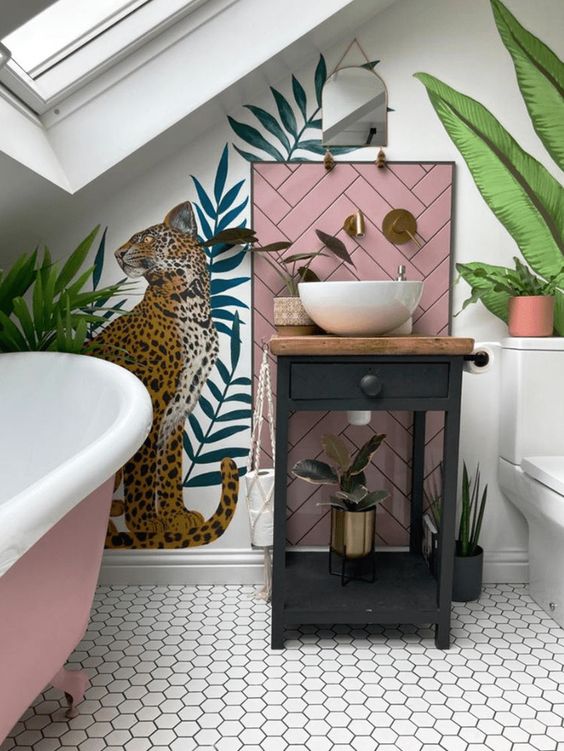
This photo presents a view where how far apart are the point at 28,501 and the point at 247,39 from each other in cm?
158

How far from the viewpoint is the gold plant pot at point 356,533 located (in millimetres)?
1878

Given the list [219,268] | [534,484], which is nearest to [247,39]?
[219,268]

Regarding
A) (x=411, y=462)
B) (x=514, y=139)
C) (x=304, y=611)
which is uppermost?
(x=514, y=139)

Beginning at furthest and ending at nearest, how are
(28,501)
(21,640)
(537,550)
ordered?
(537,550) → (21,640) → (28,501)

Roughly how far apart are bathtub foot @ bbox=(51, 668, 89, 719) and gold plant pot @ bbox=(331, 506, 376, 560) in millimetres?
797

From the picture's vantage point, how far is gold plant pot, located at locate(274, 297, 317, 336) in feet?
6.38

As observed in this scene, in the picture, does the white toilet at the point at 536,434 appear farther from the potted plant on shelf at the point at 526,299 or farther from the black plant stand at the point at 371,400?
the black plant stand at the point at 371,400

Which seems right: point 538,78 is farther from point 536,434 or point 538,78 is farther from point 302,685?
point 302,685

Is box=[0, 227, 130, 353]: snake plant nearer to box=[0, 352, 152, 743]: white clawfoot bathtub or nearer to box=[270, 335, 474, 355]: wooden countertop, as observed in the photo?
box=[0, 352, 152, 743]: white clawfoot bathtub

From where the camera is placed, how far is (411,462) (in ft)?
7.14

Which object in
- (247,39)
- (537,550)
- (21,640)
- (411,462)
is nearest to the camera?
(21,640)

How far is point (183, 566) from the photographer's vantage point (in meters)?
2.19

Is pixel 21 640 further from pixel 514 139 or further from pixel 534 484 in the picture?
pixel 514 139

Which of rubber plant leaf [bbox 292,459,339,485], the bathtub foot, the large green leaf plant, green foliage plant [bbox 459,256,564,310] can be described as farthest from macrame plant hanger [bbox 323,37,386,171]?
the bathtub foot
